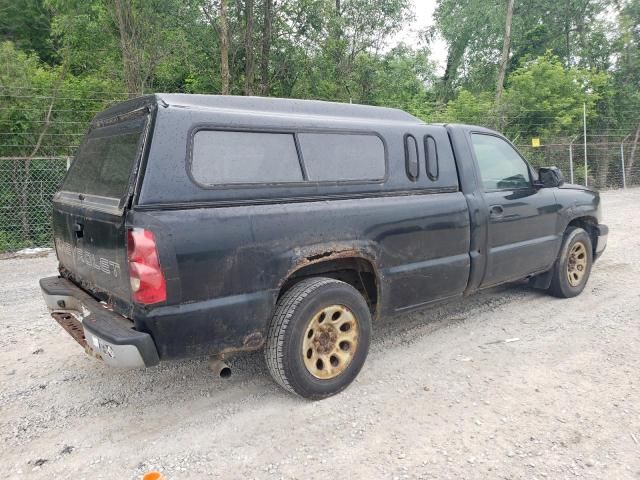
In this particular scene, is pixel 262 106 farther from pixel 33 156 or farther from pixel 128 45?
pixel 128 45

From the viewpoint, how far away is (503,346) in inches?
156

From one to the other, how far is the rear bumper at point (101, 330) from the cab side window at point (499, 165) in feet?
10.2

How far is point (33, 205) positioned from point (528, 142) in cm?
1436

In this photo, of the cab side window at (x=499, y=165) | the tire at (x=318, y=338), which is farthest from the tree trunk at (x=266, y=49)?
the tire at (x=318, y=338)

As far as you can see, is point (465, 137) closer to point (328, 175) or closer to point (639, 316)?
point (328, 175)

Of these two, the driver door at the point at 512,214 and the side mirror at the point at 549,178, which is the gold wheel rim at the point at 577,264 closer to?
the driver door at the point at 512,214

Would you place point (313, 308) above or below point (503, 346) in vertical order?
above

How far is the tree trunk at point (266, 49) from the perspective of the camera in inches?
520

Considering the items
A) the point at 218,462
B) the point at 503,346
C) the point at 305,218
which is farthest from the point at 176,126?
the point at 503,346

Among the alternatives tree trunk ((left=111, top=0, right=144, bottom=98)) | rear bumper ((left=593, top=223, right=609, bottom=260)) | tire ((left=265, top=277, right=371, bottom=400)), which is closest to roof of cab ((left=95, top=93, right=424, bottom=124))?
tire ((left=265, top=277, right=371, bottom=400))

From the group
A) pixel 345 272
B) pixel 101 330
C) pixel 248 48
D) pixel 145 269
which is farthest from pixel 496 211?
pixel 248 48

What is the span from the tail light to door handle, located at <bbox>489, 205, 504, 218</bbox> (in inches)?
113

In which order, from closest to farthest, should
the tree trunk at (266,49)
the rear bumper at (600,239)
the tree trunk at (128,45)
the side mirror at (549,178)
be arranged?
the side mirror at (549,178) < the rear bumper at (600,239) < the tree trunk at (128,45) < the tree trunk at (266,49)

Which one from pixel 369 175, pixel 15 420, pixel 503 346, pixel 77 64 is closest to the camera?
pixel 15 420
